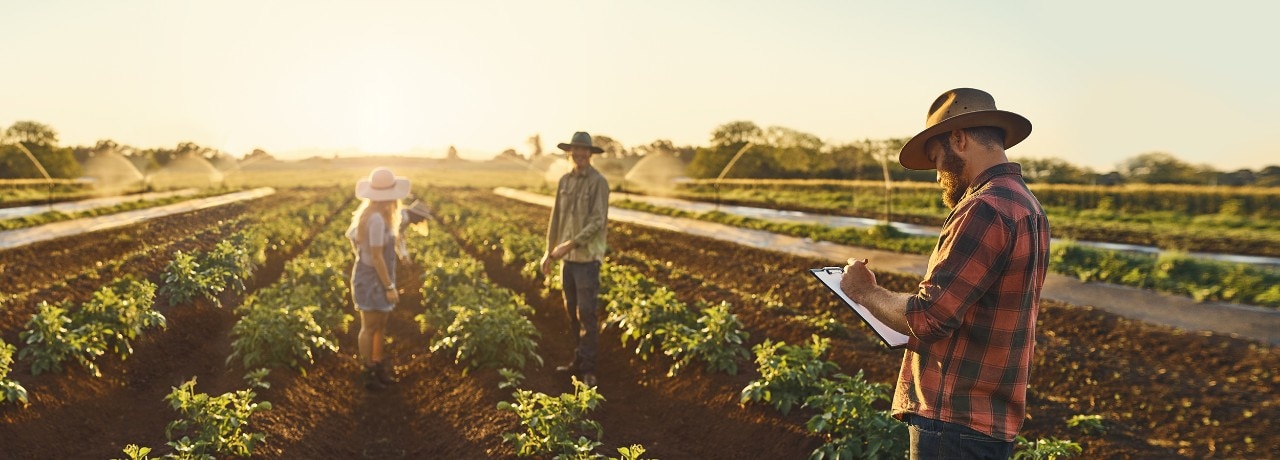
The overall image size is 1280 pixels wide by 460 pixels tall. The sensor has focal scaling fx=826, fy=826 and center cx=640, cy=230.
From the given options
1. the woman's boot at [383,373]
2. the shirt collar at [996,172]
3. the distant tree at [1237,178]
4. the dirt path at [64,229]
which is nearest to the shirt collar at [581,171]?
the woman's boot at [383,373]

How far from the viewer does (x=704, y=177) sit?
5312 centimetres

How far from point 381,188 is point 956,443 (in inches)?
208

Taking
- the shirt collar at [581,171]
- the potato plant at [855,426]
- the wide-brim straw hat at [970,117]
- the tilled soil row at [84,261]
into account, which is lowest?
the tilled soil row at [84,261]

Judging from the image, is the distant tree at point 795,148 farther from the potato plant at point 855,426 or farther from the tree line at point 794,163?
the potato plant at point 855,426

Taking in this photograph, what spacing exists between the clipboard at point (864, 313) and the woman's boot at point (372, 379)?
17.7ft

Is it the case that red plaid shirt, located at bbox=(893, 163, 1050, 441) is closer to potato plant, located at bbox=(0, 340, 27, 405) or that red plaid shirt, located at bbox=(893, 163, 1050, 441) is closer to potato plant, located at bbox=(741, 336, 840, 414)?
potato plant, located at bbox=(741, 336, 840, 414)

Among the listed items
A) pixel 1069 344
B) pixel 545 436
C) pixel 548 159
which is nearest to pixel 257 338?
pixel 545 436

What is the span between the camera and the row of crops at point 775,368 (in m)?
4.68

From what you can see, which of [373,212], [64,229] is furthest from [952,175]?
[64,229]

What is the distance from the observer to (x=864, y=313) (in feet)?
9.56

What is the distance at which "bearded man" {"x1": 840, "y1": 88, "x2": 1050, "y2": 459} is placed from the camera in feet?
7.83

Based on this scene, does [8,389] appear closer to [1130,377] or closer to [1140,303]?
[1130,377]

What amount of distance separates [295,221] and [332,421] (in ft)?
58.0

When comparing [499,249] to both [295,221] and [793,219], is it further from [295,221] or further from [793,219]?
[793,219]
